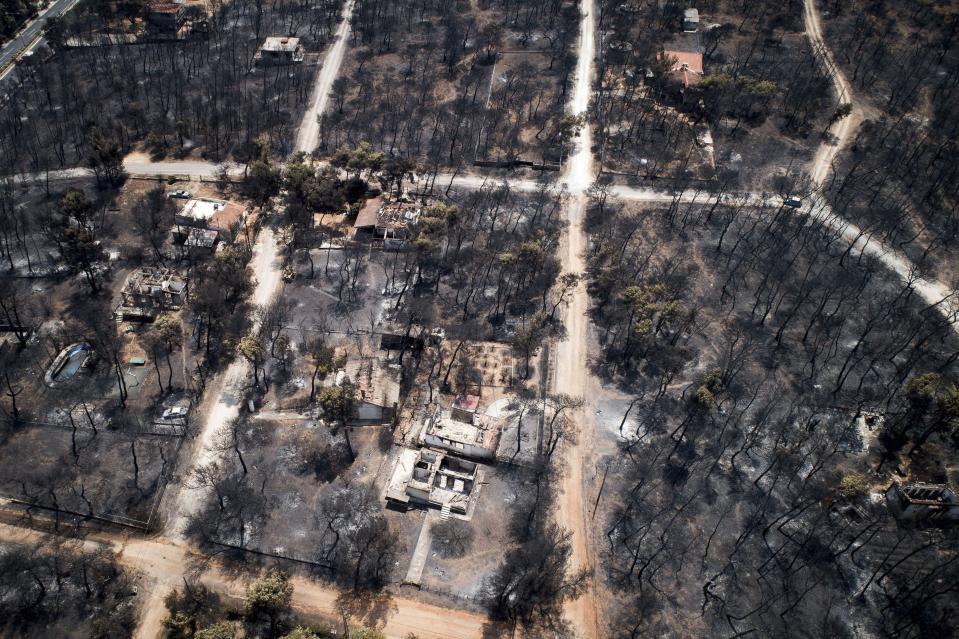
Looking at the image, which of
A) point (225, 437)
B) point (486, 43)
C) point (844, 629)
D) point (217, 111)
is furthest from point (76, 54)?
point (844, 629)

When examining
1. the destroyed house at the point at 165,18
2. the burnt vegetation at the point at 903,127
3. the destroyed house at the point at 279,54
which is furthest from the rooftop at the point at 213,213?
the burnt vegetation at the point at 903,127

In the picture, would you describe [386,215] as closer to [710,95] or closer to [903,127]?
[710,95]

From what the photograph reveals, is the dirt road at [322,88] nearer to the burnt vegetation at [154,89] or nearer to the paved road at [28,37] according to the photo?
the burnt vegetation at [154,89]

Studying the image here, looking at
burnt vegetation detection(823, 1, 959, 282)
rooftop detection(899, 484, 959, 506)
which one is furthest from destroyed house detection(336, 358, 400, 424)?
burnt vegetation detection(823, 1, 959, 282)

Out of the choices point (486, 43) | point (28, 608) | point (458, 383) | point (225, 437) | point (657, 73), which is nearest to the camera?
point (28, 608)

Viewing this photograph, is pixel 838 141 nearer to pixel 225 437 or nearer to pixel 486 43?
pixel 486 43

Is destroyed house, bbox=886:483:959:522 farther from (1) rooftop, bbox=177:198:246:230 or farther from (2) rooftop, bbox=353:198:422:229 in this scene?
(1) rooftop, bbox=177:198:246:230
